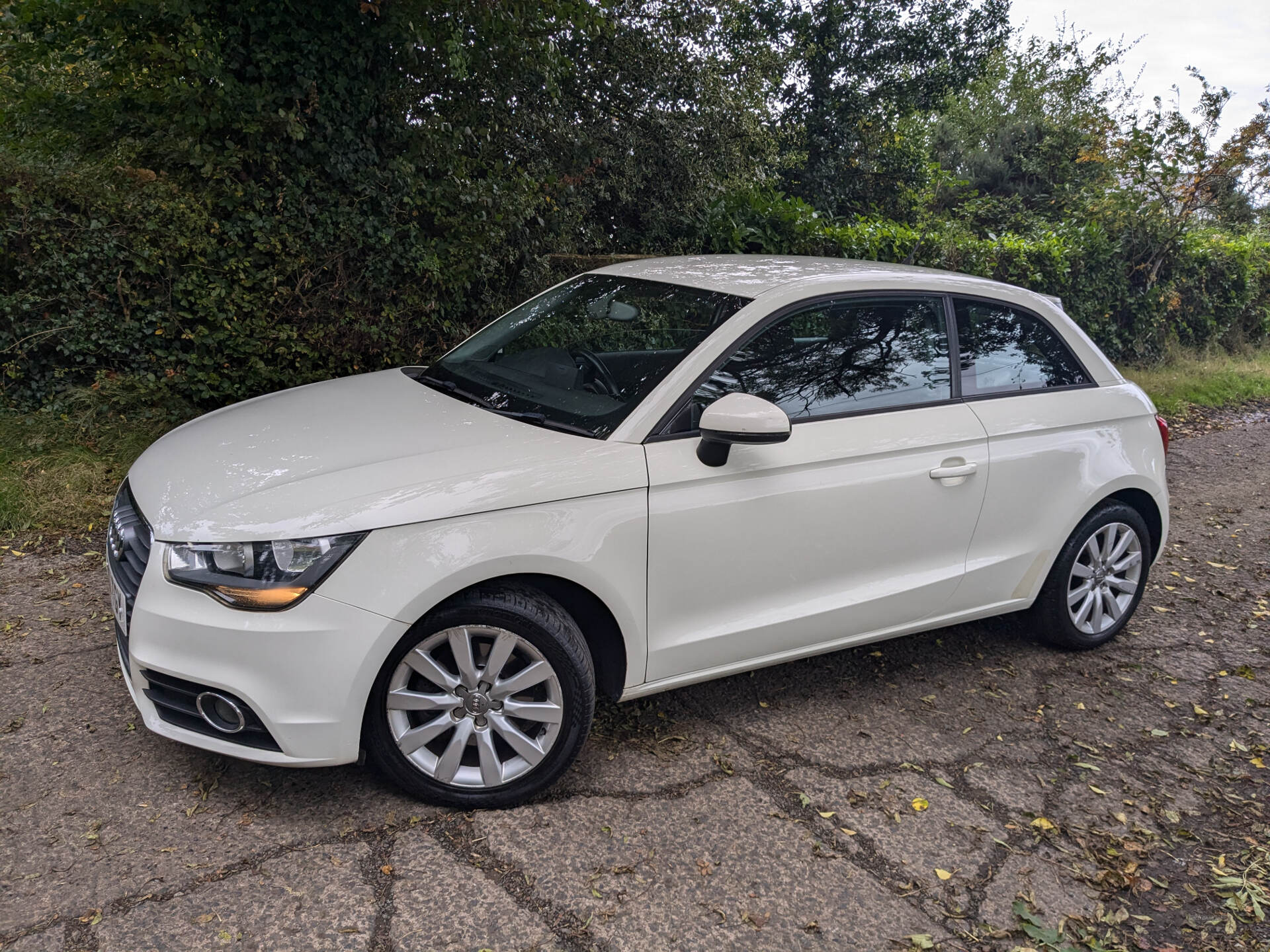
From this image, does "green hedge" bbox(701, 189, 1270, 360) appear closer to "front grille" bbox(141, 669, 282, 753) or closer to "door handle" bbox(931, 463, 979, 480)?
"door handle" bbox(931, 463, 979, 480)

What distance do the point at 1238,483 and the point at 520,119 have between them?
647 centimetres

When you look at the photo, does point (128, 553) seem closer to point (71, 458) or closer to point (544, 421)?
point (544, 421)

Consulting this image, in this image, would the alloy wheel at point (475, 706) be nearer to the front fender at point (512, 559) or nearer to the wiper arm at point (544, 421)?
the front fender at point (512, 559)

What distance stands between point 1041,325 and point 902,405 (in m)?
1.00

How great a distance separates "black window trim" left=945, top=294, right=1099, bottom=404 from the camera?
4.01 metres

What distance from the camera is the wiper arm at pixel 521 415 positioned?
10.8 ft

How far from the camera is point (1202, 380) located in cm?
1212

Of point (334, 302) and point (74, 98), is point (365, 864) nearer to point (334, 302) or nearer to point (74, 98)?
point (334, 302)

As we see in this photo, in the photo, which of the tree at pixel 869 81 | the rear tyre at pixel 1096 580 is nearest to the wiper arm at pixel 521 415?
the rear tyre at pixel 1096 580

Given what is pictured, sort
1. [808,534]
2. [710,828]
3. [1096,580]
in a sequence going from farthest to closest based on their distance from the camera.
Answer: [1096,580], [808,534], [710,828]

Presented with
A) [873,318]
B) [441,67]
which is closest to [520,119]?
[441,67]

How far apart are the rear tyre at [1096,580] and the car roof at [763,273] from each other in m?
1.16

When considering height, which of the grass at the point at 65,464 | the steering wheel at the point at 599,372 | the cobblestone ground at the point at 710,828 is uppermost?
the steering wheel at the point at 599,372

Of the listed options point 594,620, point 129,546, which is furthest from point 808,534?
point 129,546
